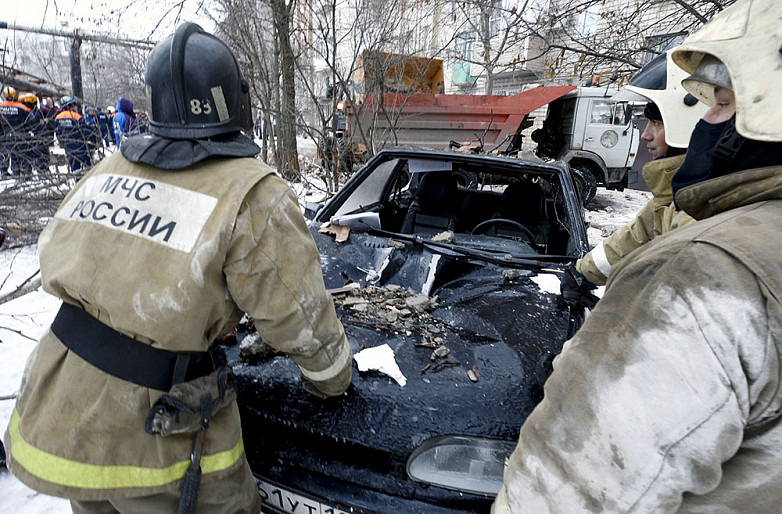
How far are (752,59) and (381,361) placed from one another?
132 cm

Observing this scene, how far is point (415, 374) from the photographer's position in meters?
1.56

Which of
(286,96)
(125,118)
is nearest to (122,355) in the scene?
(286,96)

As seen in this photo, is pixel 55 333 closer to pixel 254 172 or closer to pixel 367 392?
pixel 254 172

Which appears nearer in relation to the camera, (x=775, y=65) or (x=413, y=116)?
(x=775, y=65)

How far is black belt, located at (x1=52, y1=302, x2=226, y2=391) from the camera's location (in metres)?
1.05

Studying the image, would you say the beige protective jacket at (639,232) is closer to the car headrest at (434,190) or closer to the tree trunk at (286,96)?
the car headrest at (434,190)

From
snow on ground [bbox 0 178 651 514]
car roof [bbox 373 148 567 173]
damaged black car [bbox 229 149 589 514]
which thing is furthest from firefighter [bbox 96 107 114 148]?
damaged black car [bbox 229 149 589 514]

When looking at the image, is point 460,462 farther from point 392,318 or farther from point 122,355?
Result: point 122,355

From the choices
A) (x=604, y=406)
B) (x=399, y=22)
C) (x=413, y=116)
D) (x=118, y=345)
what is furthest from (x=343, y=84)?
(x=604, y=406)

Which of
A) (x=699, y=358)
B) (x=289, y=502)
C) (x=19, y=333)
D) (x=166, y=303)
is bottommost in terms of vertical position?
(x=19, y=333)

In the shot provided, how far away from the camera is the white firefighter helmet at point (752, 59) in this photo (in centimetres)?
66

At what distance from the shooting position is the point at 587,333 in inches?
29.3

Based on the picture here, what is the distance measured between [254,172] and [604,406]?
945 mm

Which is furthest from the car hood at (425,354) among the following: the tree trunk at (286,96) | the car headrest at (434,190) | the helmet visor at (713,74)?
the tree trunk at (286,96)
